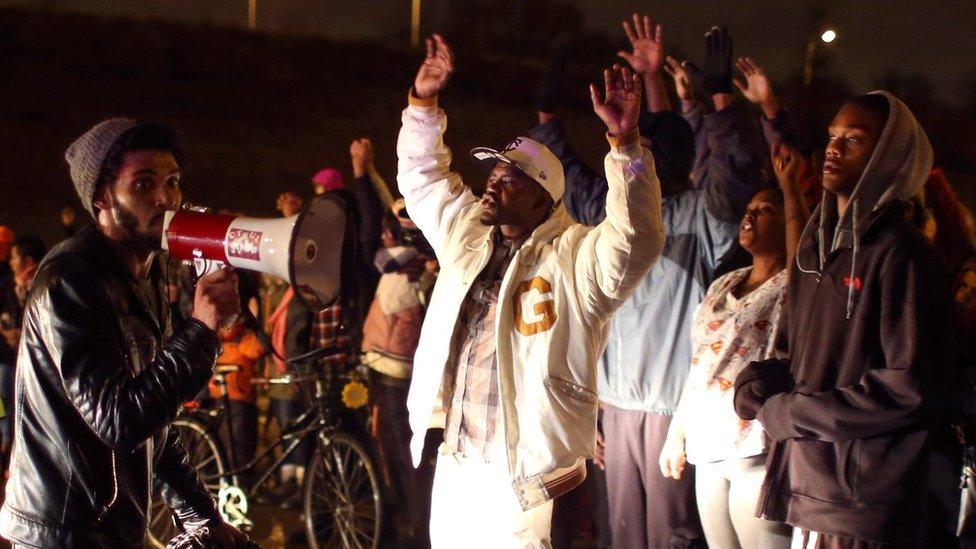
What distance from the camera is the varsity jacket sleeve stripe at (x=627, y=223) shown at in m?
3.97

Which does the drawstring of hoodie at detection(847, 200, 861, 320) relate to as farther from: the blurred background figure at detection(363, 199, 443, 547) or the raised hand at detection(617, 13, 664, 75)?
the blurred background figure at detection(363, 199, 443, 547)

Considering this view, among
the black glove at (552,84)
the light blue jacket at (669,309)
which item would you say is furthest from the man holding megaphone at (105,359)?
the black glove at (552,84)

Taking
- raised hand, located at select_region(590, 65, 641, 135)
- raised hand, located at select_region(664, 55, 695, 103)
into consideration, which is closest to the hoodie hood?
raised hand, located at select_region(590, 65, 641, 135)

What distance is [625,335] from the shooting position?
18.5 feet

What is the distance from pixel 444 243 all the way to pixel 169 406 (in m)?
2.03

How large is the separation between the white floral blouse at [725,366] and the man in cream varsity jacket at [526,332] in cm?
64

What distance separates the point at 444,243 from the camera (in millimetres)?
4836

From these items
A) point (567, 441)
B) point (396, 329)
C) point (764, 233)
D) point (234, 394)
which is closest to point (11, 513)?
point (567, 441)

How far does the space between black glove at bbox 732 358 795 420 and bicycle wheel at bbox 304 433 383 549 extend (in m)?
3.37

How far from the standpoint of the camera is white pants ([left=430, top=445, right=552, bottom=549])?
13.9 ft

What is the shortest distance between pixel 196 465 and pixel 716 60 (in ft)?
14.3

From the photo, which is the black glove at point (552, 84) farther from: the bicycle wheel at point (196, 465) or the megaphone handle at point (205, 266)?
the bicycle wheel at point (196, 465)

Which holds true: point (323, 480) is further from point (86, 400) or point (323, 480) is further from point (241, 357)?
point (86, 400)

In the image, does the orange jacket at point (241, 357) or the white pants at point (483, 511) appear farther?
the orange jacket at point (241, 357)
